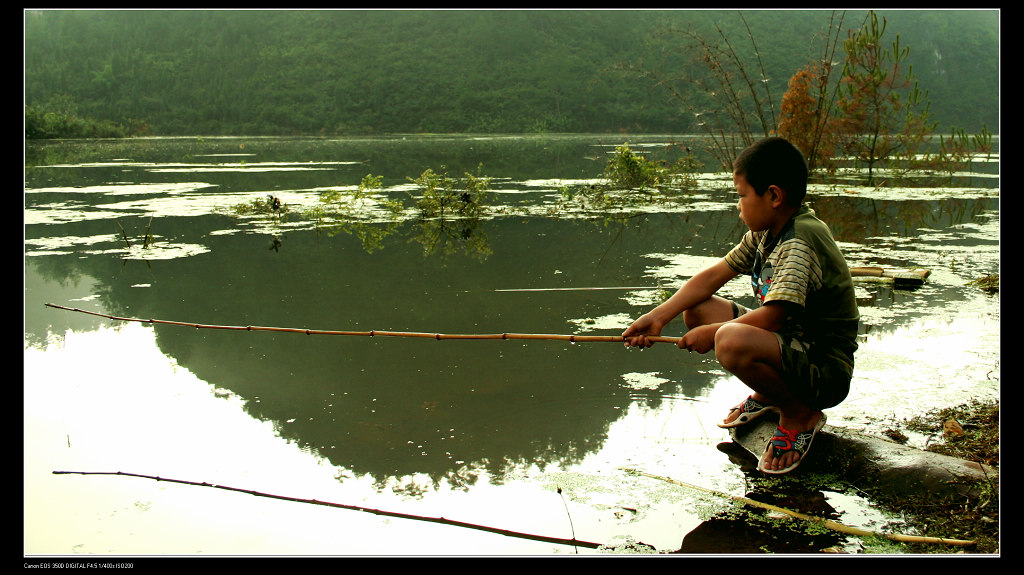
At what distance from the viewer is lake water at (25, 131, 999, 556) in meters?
2.39

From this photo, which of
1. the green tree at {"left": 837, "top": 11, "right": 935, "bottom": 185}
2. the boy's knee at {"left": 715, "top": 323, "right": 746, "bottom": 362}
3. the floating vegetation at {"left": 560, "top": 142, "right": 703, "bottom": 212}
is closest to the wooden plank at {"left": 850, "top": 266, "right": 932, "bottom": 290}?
the boy's knee at {"left": 715, "top": 323, "right": 746, "bottom": 362}

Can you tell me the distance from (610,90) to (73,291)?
213 feet

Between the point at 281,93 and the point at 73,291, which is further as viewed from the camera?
the point at 281,93

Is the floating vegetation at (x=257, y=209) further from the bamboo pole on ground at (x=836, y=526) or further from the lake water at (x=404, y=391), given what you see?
the bamboo pole on ground at (x=836, y=526)

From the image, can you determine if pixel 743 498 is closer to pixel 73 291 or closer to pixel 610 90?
pixel 73 291

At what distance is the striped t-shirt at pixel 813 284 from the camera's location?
2.54 m

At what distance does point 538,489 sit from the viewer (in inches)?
101

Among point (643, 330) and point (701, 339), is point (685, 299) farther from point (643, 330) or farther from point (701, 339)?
point (701, 339)

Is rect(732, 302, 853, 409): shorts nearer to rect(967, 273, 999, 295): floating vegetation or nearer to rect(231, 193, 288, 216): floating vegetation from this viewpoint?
rect(967, 273, 999, 295): floating vegetation

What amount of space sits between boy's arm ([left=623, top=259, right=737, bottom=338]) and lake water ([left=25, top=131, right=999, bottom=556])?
434 millimetres

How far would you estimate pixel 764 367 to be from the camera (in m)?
2.56

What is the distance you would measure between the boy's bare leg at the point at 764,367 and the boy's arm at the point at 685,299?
297 millimetres

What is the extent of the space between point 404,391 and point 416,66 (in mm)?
74530
